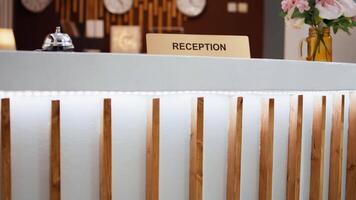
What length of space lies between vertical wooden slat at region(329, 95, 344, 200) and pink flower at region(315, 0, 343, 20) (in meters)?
0.35

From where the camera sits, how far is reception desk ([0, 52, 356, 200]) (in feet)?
4.26

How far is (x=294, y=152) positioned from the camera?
164 cm

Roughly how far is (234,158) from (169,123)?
23cm

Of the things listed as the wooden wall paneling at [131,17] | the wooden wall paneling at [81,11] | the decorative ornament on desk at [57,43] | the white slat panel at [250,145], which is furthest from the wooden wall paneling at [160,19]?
the white slat panel at [250,145]

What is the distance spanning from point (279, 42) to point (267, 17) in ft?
0.97

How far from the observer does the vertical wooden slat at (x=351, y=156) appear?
1.85 meters

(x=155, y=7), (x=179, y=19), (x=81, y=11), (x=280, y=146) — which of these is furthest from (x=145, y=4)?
(x=280, y=146)

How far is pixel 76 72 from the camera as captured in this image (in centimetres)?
128

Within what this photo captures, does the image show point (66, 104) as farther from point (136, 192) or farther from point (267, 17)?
point (267, 17)

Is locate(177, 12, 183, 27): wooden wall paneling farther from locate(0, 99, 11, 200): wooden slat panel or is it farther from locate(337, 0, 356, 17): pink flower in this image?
locate(0, 99, 11, 200): wooden slat panel

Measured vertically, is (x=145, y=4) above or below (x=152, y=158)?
above

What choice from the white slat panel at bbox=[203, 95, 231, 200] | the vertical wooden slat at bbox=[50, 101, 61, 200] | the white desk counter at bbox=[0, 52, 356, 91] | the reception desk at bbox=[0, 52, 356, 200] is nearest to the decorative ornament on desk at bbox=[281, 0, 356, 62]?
the reception desk at bbox=[0, 52, 356, 200]

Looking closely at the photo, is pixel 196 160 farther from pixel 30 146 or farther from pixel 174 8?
pixel 174 8

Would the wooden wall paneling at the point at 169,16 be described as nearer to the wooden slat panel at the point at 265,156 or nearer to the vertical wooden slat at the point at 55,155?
the wooden slat panel at the point at 265,156
